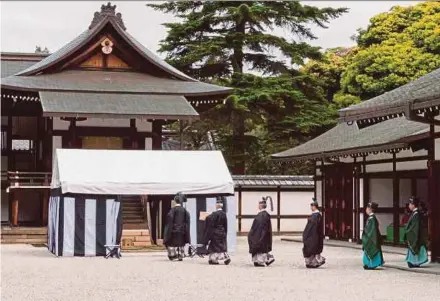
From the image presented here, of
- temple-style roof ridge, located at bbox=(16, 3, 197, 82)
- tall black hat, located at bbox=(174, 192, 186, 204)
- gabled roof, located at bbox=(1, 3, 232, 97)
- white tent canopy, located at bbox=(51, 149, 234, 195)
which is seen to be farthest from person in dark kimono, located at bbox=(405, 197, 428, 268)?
temple-style roof ridge, located at bbox=(16, 3, 197, 82)

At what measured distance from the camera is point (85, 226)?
64.2 feet

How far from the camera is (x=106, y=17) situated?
1090 inches

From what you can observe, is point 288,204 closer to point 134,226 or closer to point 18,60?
point 134,226

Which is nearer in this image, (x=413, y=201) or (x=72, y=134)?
(x=413, y=201)

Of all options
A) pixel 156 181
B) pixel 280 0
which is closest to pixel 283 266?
pixel 156 181

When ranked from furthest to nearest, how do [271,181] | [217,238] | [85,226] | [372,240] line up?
[271,181], [85,226], [217,238], [372,240]

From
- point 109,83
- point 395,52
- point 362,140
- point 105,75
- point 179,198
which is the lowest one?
point 179,198

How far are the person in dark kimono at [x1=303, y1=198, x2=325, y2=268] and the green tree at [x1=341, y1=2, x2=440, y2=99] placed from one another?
17794 mm

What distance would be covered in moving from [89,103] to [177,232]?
9254 millimetres

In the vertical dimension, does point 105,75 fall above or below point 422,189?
above

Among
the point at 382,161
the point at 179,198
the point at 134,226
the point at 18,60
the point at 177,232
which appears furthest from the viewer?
the point at 18,60

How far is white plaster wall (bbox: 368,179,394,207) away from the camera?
76.7 ft

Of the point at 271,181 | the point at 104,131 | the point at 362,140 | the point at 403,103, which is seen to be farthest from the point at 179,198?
the point at 271,181

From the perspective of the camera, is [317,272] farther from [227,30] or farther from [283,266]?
[227,30]
